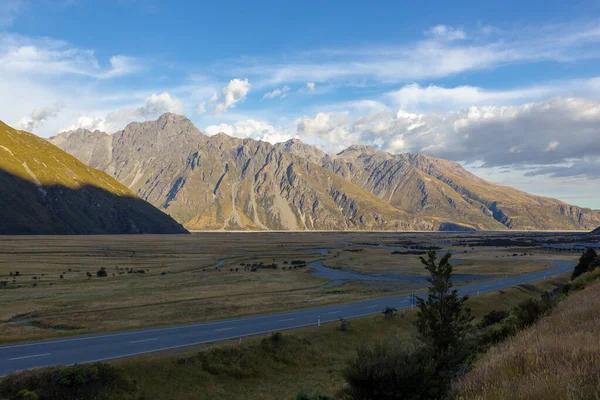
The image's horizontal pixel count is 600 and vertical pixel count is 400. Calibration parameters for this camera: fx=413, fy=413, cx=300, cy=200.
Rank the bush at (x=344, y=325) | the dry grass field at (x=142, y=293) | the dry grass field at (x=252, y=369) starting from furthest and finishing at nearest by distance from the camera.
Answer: the dry grass field at (x=142, y=293) < the bush at (x=344, y=325) < the dry grass field at (x=252, y=369)

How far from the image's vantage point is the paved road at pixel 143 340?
924 inches

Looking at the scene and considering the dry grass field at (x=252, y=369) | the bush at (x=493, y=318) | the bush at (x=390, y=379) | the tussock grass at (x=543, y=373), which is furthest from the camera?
the bush at (x=493, y=318)

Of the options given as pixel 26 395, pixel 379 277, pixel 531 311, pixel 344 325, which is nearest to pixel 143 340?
pixel 26 395

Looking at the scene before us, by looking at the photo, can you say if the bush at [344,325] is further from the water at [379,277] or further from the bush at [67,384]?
the water at [379,277]

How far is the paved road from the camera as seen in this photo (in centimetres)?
2347

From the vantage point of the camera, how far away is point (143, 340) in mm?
28047

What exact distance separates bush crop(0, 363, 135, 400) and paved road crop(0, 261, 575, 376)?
3.34m

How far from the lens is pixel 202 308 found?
44.3m

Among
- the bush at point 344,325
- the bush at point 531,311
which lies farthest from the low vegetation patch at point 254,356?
the bush at point 531,311

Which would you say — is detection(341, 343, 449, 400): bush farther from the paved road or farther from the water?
the water

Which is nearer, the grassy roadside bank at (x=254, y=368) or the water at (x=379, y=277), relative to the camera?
the grassy roadside bank at (x=254, y=368)

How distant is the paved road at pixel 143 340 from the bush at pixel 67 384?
3.34m

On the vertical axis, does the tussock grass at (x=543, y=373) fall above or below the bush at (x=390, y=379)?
above

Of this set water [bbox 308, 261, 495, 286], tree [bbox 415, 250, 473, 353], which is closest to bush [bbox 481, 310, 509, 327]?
tree [bbox 415, 250, 473, 353]
